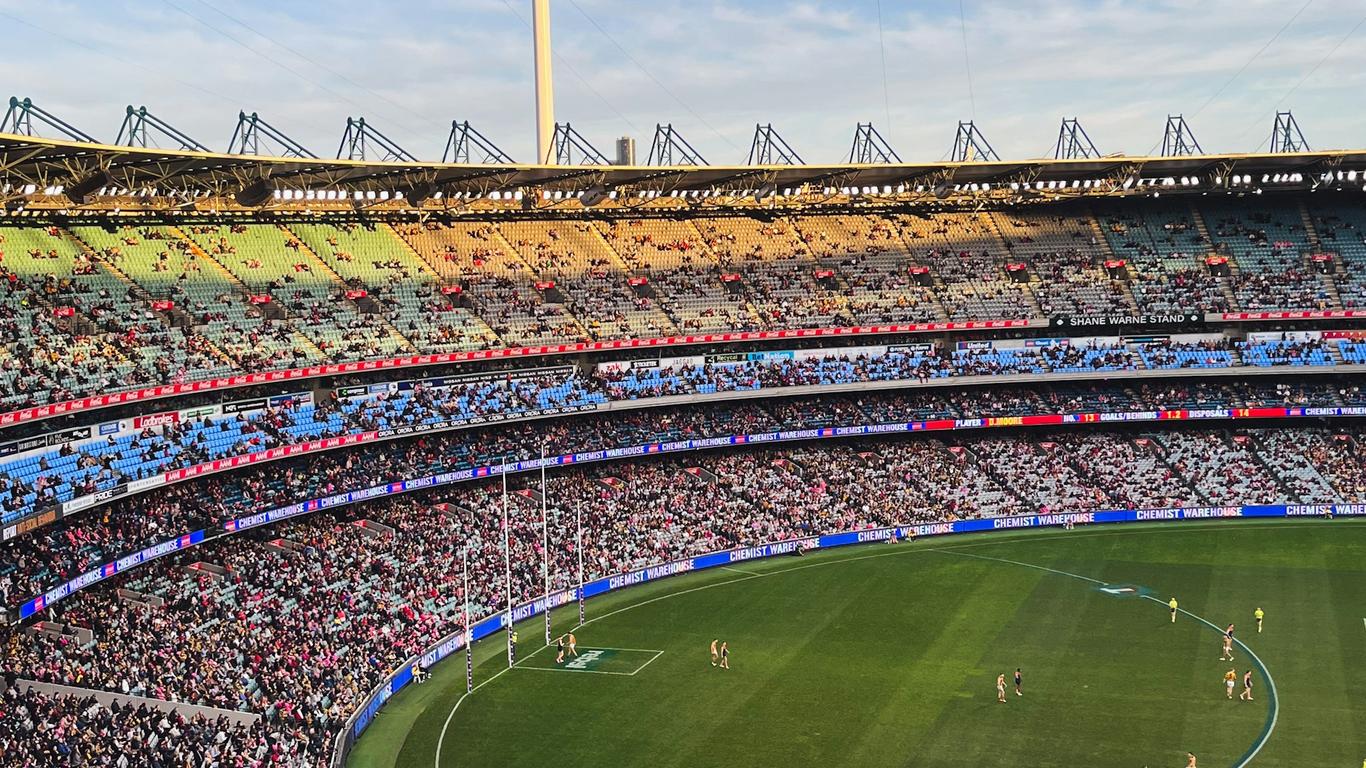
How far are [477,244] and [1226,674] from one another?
45.4 meters

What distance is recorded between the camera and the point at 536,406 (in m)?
65.1

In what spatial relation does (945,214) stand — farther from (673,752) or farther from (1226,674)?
(673,752)

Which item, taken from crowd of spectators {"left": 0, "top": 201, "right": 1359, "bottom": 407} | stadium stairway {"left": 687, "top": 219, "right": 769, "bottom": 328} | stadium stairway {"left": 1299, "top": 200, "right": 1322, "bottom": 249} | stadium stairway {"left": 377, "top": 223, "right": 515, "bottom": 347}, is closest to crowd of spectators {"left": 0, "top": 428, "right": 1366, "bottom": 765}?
stadium stairway {"left": 687, "top": 219, "right": 769, "bottom": 328}

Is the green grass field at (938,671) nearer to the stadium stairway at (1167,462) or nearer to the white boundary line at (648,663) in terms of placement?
the white boundary line at (648,663)

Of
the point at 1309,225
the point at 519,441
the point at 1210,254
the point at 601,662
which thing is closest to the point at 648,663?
the point at 601,662

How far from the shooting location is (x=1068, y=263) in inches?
3140

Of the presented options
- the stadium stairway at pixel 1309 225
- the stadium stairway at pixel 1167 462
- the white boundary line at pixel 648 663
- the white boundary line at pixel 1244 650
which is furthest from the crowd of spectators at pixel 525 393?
the white boundary line at pixel 648 663

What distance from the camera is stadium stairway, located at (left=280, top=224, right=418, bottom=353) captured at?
6350cm

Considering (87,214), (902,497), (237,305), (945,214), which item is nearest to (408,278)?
(237,305)

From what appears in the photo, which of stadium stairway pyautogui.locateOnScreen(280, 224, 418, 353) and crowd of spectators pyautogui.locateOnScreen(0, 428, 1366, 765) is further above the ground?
stadium stairway pyautogui.locateOnScreen(280, 224, 418, 353)

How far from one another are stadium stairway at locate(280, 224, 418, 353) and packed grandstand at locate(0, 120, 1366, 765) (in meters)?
0.17

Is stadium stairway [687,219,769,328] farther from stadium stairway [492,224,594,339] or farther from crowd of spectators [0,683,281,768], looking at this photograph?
crowd of spectators [0,683,281,768]

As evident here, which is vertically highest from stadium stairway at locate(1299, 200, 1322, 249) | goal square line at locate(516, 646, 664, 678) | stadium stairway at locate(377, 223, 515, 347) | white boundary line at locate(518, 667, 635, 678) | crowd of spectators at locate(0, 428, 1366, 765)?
stadium stairway at locate(1299, 200, 1322, 249)

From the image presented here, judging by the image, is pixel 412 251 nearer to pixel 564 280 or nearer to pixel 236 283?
pixel 564 280
